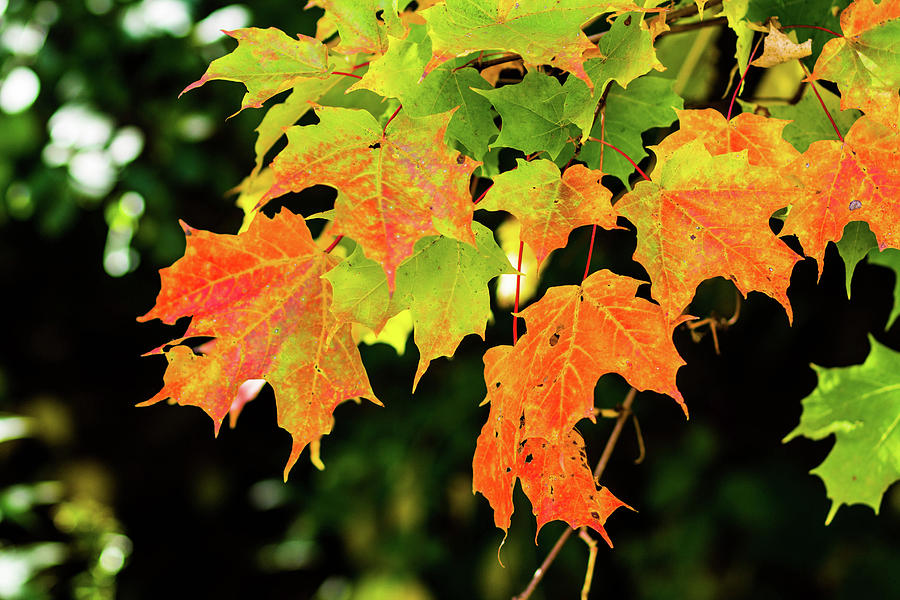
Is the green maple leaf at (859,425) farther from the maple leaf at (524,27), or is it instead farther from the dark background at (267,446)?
the dark background at (267,446)

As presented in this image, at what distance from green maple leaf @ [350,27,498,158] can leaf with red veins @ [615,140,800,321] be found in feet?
0.30

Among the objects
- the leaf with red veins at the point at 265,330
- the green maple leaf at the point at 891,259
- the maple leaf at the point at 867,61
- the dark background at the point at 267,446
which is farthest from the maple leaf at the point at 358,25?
the dark background at the point at 267,446

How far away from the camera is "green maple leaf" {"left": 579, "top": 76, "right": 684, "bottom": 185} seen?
17.2 inches

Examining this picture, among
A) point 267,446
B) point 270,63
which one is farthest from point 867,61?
point 267,446

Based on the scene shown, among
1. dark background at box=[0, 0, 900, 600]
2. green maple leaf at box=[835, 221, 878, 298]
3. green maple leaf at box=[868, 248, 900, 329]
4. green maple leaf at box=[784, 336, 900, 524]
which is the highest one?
green maple leaf at box=[835, 221, 878, 298]

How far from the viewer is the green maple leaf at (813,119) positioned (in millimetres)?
440

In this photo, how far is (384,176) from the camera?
35 centimetres

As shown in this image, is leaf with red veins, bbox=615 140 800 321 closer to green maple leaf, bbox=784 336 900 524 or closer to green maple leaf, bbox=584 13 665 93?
green maple leaf, bbox=584 13 665 93

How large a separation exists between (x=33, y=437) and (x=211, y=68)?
164 cm

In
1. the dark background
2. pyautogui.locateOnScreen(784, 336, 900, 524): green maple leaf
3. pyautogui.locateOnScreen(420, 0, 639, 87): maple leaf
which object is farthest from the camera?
the dark background

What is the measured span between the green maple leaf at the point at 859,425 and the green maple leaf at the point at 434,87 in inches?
12.4

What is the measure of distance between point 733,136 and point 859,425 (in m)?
0.29

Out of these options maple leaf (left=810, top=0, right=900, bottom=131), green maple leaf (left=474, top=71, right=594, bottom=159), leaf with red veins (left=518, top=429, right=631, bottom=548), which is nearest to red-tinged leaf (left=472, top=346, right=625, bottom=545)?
leaf with red veins (left=518, top=429, right=631, bottom=548)

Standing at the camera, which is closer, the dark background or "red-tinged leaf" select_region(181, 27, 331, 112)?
"red-tinged leaf" select_region(181, 27, 331, 112)
